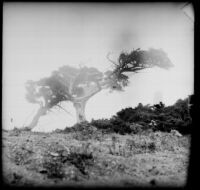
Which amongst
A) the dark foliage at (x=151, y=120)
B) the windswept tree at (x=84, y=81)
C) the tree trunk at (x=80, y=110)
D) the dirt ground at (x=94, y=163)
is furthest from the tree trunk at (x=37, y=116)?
the dirt ground at (x=94, y=163)

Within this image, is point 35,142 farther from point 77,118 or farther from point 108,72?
point 108,72

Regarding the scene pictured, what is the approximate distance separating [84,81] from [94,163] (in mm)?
13617

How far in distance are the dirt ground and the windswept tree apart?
920 cm

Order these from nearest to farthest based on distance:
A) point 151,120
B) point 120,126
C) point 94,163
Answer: point 94,163 → point 120,126 → point 151,120

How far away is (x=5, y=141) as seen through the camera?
35.8 ft

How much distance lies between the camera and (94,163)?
8805mm

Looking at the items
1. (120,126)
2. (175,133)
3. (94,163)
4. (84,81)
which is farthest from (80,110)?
(94,163)

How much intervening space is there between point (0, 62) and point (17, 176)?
325 cm

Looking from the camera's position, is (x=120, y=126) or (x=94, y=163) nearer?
(x=94, y=163)

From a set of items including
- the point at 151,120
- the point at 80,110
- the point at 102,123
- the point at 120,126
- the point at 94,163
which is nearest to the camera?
the point at 94,163

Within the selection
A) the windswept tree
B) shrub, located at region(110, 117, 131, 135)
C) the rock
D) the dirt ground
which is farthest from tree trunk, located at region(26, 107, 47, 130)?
the rock

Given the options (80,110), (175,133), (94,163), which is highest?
(80,110)

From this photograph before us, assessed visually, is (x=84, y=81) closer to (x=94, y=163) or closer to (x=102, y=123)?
(x=102, y=123)

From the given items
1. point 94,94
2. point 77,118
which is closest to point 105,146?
point 77,118
